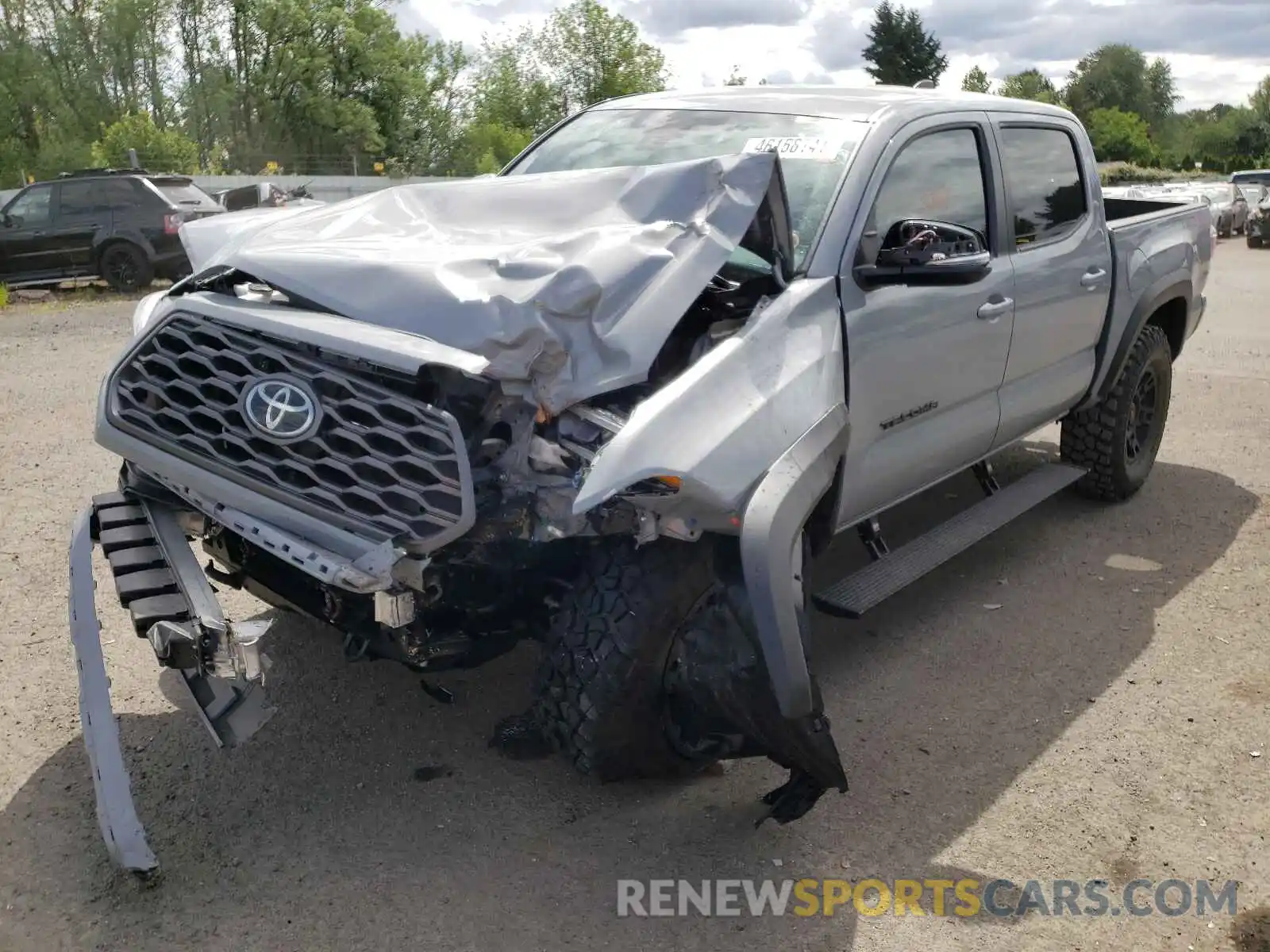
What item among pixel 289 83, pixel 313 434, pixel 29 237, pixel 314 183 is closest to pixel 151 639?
pixel 313 434

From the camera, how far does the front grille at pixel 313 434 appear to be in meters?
2.85

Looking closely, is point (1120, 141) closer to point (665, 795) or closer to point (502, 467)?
point (665, 795)

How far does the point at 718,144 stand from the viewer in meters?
4.39

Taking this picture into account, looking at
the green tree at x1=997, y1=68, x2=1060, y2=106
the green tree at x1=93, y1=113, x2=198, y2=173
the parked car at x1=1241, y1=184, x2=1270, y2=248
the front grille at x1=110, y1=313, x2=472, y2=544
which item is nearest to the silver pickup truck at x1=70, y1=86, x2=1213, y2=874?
the front grille at x1=110, y1=313, x2=472, y2=544

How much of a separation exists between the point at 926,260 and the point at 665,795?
6.06 feet

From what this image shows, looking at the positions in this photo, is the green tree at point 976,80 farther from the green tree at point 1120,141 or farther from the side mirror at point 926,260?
the side mirror at point 926,260

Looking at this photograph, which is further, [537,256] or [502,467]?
[537,256]

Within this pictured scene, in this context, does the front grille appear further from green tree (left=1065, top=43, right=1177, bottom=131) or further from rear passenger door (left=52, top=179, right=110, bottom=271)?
green tree (left=1065, top=43, right=1177, bottom=131)

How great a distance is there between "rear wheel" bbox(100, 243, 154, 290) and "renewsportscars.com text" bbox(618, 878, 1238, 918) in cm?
1509

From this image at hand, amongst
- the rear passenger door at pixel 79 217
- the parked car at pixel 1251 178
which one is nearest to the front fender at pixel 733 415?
the rear passenger door at pixel 79 217

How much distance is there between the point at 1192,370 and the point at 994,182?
21.0ft

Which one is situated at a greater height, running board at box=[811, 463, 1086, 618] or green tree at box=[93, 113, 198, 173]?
green tree at box=[93, 113, 198, 173]

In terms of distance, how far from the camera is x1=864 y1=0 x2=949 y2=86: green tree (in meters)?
63.9

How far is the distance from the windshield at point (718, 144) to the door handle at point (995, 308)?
33.3 inches
